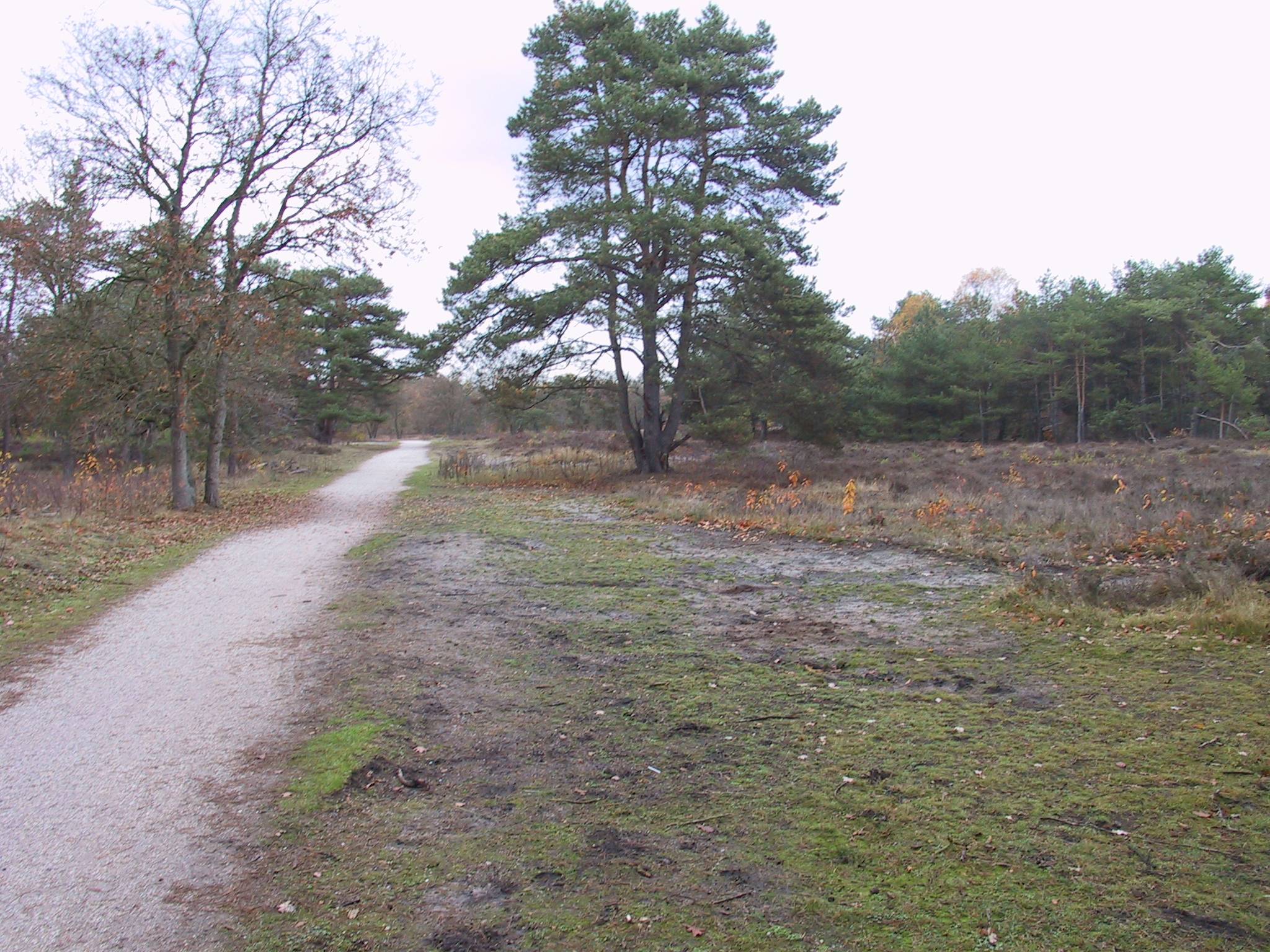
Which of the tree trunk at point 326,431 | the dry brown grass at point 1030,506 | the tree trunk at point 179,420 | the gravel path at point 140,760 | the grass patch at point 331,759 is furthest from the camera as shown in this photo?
the tree trunk at point 326,431

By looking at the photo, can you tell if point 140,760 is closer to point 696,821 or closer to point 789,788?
point 696,821

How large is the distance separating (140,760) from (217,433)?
15197mm

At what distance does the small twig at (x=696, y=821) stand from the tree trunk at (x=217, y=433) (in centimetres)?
1646

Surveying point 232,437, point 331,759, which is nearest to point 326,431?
point 232,437

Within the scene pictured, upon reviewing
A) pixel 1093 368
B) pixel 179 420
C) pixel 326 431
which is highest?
pixel 1093 368

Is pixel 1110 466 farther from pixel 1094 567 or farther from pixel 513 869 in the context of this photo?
pixel 513 869

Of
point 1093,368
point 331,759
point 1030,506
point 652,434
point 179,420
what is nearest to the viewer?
point 331,759

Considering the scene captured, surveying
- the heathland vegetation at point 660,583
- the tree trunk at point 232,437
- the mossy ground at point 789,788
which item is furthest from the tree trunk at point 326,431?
the mossy ground at point 789,788

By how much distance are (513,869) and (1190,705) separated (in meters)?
3.95

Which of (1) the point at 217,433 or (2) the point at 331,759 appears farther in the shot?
(1) the point at 217,433

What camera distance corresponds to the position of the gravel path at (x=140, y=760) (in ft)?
10.3

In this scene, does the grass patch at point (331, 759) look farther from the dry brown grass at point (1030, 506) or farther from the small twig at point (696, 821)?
the dry brown grass at point (1030, 506)

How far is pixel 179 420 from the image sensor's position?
16.8 meters

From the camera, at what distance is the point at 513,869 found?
11.2 ft
